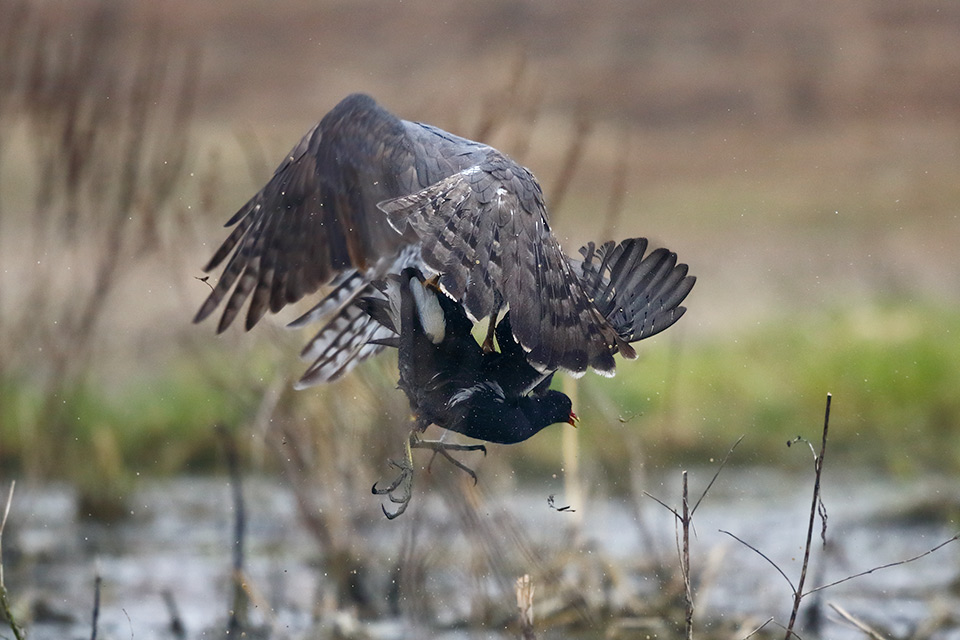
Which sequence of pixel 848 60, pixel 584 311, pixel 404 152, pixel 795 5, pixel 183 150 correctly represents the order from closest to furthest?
pixel 584 311, pixel 404 152, pixel 183 150, pixel 848 60, pixel 795 5

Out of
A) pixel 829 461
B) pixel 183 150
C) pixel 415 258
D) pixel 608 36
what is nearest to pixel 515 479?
pixel 829 461

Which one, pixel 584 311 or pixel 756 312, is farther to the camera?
pixel 756 312

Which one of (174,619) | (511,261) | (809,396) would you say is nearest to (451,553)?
(174,619)

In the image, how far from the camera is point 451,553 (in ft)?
21.6

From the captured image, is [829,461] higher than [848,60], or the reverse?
[848,60]

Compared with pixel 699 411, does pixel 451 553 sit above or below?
below

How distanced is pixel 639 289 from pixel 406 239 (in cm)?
83

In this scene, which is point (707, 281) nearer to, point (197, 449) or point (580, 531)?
point (197, 449)

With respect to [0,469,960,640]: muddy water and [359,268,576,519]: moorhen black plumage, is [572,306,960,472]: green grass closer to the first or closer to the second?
[0,469,960,640]: muddy water

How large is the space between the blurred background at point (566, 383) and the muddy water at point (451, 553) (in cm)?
3

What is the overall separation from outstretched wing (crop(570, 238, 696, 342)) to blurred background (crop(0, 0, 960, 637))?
40cm

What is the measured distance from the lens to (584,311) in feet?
14.1

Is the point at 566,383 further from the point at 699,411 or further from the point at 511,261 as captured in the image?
the point at 699,411

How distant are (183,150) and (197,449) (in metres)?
3.01
